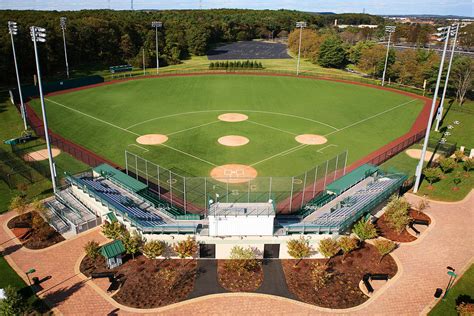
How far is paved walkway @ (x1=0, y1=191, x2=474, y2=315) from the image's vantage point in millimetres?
20875

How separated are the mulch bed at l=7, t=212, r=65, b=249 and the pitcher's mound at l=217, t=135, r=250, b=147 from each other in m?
22.1

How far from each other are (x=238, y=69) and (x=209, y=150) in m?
55.8

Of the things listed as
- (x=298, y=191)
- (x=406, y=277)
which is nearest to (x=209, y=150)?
(x=298, y=191)

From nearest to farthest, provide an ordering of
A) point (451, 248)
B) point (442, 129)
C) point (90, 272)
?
point (90, 272)
point (451, 248)
point (442, 129)

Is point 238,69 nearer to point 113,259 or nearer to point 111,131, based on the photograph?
point 111,131

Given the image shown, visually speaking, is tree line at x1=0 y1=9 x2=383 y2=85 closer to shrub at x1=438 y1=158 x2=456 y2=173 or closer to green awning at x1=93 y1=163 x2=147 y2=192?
green awning at x1=93 y1=163 x2=147 y2=192

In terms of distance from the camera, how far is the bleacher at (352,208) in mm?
25078

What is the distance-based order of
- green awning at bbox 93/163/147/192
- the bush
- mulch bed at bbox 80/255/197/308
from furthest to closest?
green awning at bbox 93/163/147/192 < the bush < mulch bed at bbox 80/255/197/308

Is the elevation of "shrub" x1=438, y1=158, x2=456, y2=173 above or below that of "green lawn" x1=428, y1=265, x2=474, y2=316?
above

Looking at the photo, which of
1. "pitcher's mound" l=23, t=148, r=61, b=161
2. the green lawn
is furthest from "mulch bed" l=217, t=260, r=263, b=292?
"pitcher's mound" l=23, t=148, r=61, b=161

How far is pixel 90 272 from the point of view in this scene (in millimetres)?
23500

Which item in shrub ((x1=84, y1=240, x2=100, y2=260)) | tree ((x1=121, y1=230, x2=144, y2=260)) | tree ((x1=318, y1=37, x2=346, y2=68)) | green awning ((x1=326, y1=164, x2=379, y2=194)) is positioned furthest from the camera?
tree ((x1=318, y1=37, x2=346, y2=68))

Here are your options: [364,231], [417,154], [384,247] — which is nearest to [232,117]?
[417,154]

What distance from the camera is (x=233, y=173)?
119 ft
